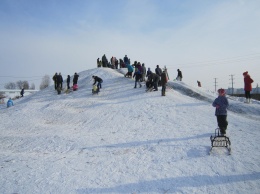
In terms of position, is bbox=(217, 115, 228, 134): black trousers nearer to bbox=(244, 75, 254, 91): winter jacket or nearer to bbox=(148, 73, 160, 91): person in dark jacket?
bbox=(244, 75, 254, 91): winter jacket

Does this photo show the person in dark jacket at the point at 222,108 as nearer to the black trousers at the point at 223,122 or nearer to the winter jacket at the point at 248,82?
the black trousers at the point at 223,122

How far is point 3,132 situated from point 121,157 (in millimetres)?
9355

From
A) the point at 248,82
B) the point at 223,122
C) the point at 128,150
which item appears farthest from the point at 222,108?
the point at 248,82

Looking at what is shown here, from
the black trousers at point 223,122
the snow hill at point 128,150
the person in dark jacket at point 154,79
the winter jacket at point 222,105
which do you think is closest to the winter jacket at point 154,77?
the person in dark jacket at point 154,79

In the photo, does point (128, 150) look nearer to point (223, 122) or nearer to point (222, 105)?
point (223, 122)

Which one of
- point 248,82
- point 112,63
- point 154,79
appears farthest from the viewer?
point 112,63

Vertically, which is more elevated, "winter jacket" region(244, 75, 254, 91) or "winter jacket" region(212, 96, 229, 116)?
"winter jacket" region(244, 75, 254, 91)

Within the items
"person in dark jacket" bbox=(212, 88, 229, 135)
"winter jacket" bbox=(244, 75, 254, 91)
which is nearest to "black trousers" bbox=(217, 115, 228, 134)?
"person in dark jacket" bbox=(212, 88, 229, 135)

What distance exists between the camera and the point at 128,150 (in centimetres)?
914

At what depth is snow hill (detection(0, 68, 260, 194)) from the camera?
6637 mm

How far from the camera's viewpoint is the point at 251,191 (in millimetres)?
5906

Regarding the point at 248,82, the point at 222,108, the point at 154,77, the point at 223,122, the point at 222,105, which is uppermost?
the point at 154,77

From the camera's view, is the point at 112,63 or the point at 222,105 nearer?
the point at 222,105

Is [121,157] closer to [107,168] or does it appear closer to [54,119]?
[107,168]
